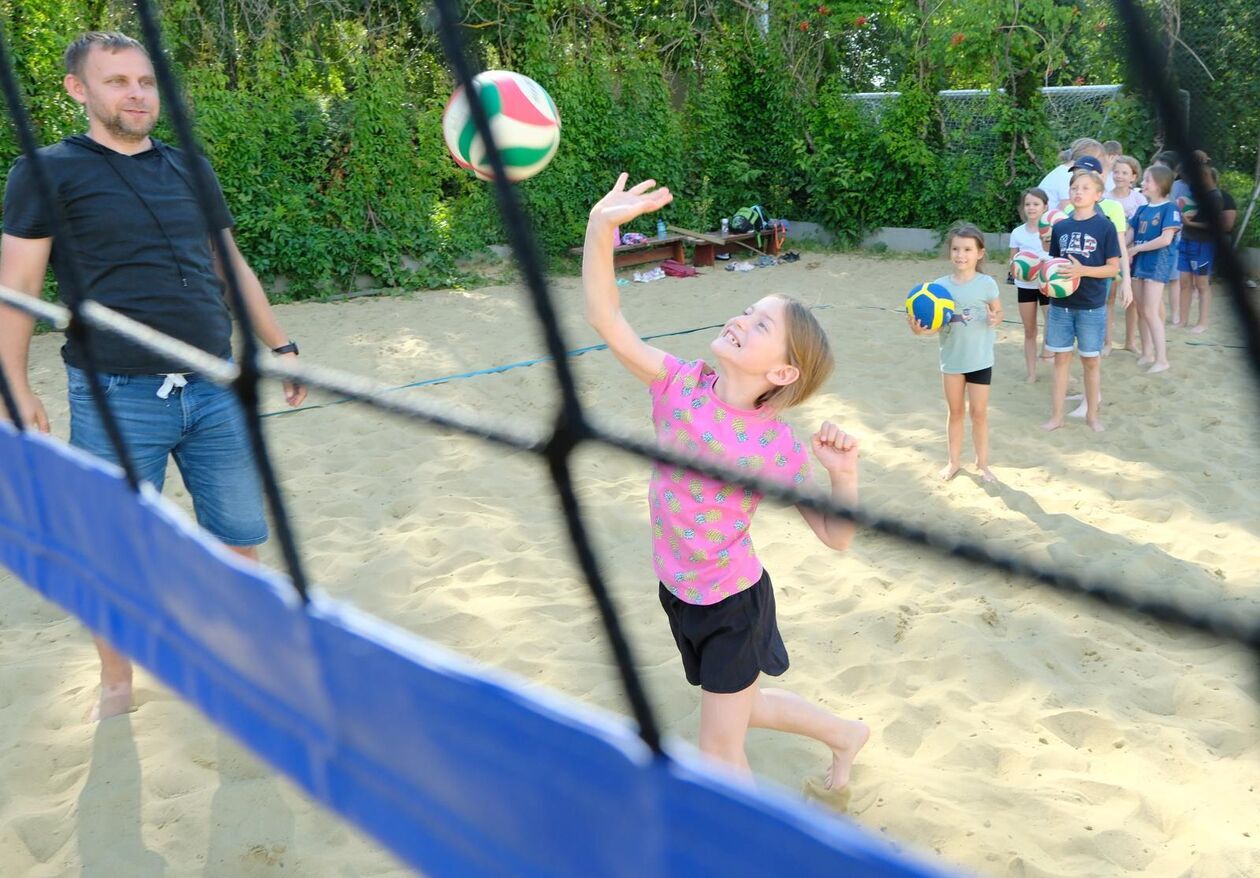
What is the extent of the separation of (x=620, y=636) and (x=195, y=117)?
27.8ft

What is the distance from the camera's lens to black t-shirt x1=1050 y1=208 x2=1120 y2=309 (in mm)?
4598

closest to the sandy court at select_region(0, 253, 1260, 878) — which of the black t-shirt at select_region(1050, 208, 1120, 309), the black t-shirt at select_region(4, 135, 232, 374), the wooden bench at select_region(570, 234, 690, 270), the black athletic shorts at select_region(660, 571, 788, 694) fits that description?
the black athletic shorts at select_region(660, 571, 788, 694)

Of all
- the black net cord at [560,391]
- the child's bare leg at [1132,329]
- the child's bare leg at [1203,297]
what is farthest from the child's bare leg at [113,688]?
the child's bare leg at [1203,297]

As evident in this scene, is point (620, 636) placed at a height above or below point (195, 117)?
below

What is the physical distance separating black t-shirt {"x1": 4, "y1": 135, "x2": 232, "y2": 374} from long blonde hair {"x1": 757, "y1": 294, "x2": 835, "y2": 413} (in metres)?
1.12

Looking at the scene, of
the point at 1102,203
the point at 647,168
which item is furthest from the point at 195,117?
the point at 1102,203

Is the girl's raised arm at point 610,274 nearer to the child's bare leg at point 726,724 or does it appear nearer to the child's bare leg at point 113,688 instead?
the child's bare leg at point 726,724

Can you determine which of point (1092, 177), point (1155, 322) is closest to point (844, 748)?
point (1092, 177)

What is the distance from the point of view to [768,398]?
1922 mm

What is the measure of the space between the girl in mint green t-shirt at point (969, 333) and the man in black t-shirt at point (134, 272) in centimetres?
264

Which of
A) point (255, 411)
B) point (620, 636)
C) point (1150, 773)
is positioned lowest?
point (1150, 773)

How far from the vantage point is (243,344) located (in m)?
1.29

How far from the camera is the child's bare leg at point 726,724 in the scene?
196cm

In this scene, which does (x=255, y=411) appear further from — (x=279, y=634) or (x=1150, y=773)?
(x=1150, y=773)
